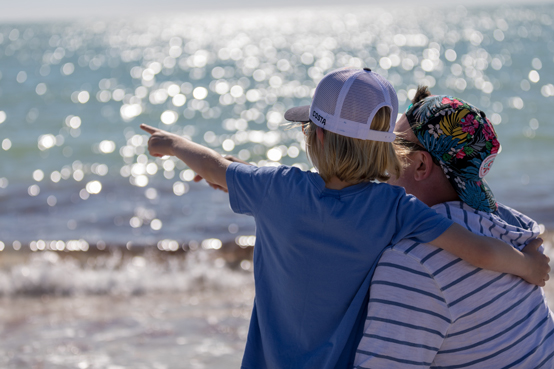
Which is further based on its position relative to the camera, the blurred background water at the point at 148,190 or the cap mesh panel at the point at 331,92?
the blurred background water at the point at 148,190

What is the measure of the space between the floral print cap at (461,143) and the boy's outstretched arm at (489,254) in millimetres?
178

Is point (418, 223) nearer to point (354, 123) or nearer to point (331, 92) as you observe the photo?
point (354, 123)

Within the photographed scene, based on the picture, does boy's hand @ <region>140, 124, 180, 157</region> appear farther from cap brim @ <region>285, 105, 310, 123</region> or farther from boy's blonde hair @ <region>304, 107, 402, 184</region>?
boy's blonde hair @ <region>304, 107, 402, 184</region>

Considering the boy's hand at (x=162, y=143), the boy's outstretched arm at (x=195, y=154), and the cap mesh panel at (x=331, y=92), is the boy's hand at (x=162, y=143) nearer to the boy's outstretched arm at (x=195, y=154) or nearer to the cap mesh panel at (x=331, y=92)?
the boy's outstretched arm at (x=195, y=154)

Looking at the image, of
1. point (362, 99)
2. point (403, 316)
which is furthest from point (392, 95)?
point (403, 316)

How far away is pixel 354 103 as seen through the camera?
1.68 metres

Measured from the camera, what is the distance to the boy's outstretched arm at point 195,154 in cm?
195

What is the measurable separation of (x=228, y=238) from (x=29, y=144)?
8.09m

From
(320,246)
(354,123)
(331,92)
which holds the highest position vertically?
(331,92)

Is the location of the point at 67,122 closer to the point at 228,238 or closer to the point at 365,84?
the point at 228,238

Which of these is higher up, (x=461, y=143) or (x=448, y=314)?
(x=461, y=143)

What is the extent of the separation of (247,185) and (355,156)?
345 millimetres

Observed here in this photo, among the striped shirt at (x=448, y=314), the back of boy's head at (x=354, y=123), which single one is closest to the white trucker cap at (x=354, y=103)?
the back of boy's head at (x=354, y=123)

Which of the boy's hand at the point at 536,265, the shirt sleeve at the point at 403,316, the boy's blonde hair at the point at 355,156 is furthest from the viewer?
the boy's hand at the point at 536,265
